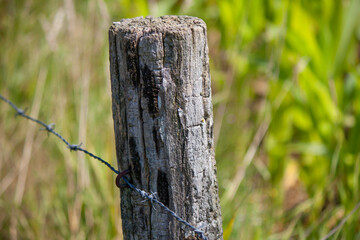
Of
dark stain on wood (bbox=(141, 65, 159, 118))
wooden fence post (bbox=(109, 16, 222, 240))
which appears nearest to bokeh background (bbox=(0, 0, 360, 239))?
wooden fence post (bbox=(109, 16, 222, 240))

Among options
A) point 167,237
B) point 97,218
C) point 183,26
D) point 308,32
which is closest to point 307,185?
point 308,32

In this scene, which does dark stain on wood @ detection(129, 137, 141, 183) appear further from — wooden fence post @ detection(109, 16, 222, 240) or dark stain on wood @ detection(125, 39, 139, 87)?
dark stain on wood @ detection(125, 39, 139, 87)

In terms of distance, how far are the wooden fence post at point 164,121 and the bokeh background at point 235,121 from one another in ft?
2.60

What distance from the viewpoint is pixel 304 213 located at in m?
2.04

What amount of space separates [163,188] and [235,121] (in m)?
1.72

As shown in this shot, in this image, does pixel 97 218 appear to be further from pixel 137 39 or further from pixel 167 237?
pixel 137 39

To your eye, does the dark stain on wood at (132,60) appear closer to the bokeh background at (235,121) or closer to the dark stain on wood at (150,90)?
the dark stain on wood at (150,90)

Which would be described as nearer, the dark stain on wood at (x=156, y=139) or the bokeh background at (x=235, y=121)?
the dark stain on wood at (x=156, y=139)

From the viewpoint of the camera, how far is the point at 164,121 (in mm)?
869

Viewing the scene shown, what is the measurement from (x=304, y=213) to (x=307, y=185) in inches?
14.5

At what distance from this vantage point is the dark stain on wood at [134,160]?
0.91 metres

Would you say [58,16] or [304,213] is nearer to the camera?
[304,213]

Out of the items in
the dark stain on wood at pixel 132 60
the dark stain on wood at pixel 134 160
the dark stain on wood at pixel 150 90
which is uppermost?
the dark stain on wood at pixel 132 60

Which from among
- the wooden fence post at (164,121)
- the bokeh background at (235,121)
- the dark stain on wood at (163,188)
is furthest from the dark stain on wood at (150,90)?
the bokeh background at (235,121)
